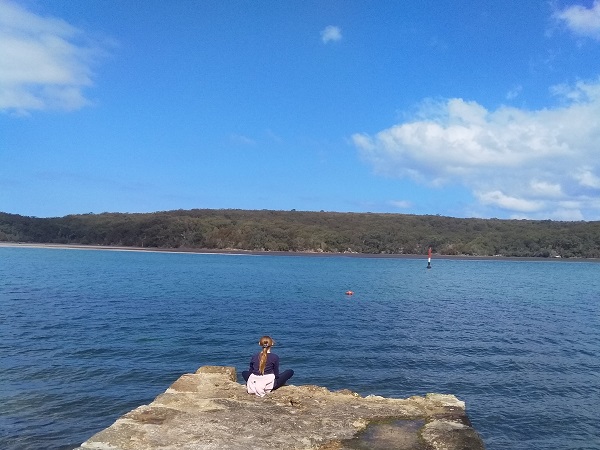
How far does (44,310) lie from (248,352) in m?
15.8

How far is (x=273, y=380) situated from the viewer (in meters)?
10.1

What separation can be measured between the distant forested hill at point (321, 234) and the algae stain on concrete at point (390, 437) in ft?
418

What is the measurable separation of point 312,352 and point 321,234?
4880 inches

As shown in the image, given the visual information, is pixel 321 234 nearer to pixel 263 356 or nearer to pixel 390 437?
pixel 263 356

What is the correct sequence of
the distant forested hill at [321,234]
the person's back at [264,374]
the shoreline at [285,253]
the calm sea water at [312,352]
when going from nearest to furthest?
the person's back at [264,374], the calm sea water at [312,352], the shoreline at [285,253], the distant forested hill at [321,234]

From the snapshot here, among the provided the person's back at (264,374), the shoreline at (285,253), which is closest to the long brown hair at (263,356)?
the person's back at (264,374)

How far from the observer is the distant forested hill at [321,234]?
5305 inches

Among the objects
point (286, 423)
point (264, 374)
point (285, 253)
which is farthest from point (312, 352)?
point (285, 253)

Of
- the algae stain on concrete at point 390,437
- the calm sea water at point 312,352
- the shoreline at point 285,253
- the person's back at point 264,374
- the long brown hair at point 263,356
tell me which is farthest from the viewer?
the shoreline at point 285,253

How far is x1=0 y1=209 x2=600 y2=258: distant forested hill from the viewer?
135 metres

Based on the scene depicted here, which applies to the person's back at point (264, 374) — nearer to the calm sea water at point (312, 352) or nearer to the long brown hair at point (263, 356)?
the long brown hair at point (263, 356)

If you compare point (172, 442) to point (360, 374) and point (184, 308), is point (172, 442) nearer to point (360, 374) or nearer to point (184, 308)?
point (360, 374)

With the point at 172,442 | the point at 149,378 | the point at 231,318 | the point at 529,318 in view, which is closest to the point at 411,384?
the point at 149,378

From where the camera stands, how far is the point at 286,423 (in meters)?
8.32
